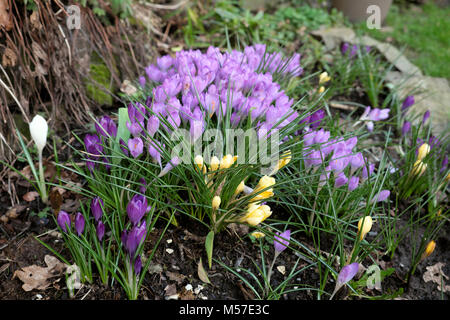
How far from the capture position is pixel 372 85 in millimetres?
2836

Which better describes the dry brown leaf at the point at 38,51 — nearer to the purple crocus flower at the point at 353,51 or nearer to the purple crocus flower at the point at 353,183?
the purple crocus flower at the point at 353,183

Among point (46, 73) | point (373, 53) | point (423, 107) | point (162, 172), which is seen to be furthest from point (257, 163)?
point (373, 53)

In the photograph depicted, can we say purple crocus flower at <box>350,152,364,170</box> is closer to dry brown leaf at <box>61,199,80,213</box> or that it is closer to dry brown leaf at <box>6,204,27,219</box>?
dry brown leaf at <box>61,199,80,213</box>

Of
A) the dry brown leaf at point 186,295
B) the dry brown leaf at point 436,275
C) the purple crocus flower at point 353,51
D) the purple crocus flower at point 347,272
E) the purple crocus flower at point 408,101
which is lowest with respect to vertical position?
the dry brown leaf at point 436,275

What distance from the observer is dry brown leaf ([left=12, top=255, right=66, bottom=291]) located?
1441 mm

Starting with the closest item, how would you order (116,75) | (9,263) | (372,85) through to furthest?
(9,263) < (116,75) < (372,85)

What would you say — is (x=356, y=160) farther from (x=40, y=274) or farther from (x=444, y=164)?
(x=40, y=274)

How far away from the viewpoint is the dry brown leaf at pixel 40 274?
1.44 m

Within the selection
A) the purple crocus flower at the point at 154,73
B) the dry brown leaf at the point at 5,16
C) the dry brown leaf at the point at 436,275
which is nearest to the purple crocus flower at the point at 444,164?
the dry brown leaf at the point at 436,275

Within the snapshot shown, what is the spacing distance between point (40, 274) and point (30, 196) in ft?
1.67

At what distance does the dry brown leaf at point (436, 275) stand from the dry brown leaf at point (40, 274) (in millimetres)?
1518

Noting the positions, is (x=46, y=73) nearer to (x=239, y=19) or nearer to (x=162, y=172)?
(x=162, y=172)
